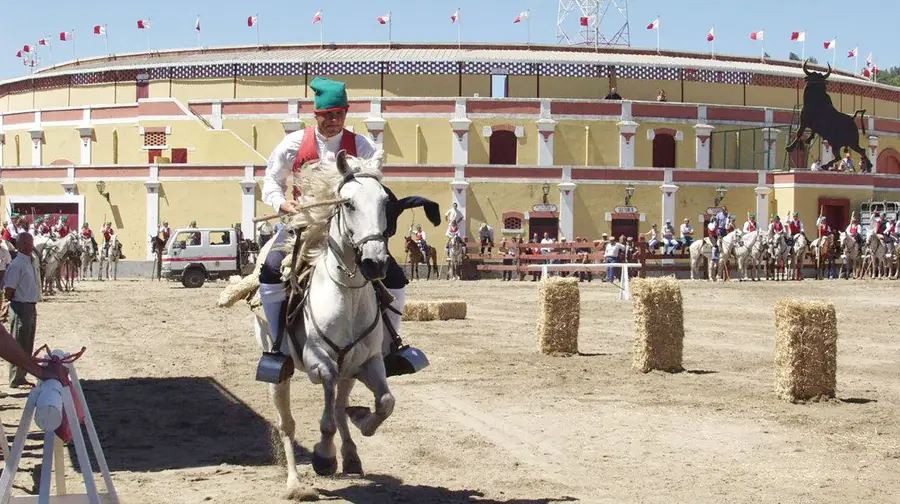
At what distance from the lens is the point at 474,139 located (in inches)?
2254

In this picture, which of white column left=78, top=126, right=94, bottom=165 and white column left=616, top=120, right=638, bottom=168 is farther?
white column left=78, top=126, right=94, bottom=165

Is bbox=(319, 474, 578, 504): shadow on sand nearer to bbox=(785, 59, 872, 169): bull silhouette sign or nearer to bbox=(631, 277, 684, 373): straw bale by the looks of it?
bbox=(631, 277, 684, 373): straw bale

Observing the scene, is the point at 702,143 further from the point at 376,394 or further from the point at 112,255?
the point at 376,394

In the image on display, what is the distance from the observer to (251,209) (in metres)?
52.8

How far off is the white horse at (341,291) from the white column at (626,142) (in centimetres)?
4918

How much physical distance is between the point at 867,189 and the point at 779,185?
14.9 feet

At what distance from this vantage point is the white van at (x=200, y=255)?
4100 cm

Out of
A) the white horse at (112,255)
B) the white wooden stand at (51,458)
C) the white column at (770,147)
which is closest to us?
the white wooden stand at (51,458)

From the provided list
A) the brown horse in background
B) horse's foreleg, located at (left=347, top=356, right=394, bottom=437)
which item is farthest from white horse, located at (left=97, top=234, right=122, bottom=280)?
horse's foreleg, located at (left=347, top=356, right=394, bottom=437)

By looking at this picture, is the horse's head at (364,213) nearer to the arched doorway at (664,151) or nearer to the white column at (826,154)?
the arched doorway at (664,151)

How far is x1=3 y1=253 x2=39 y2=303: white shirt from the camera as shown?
52.2 ft

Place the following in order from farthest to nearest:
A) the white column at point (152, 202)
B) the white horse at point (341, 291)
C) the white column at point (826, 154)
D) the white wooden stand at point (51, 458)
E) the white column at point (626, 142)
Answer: the white column at point (826, 154)
the white column at point (626, 142)
the white column at point (152, 202)
the white horse at point (341, 291)
the white wooden stand at point (51, 458)

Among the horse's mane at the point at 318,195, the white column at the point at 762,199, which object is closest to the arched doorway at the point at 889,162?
the white column at the point at 762,199

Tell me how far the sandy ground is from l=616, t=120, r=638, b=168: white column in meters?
35.4
